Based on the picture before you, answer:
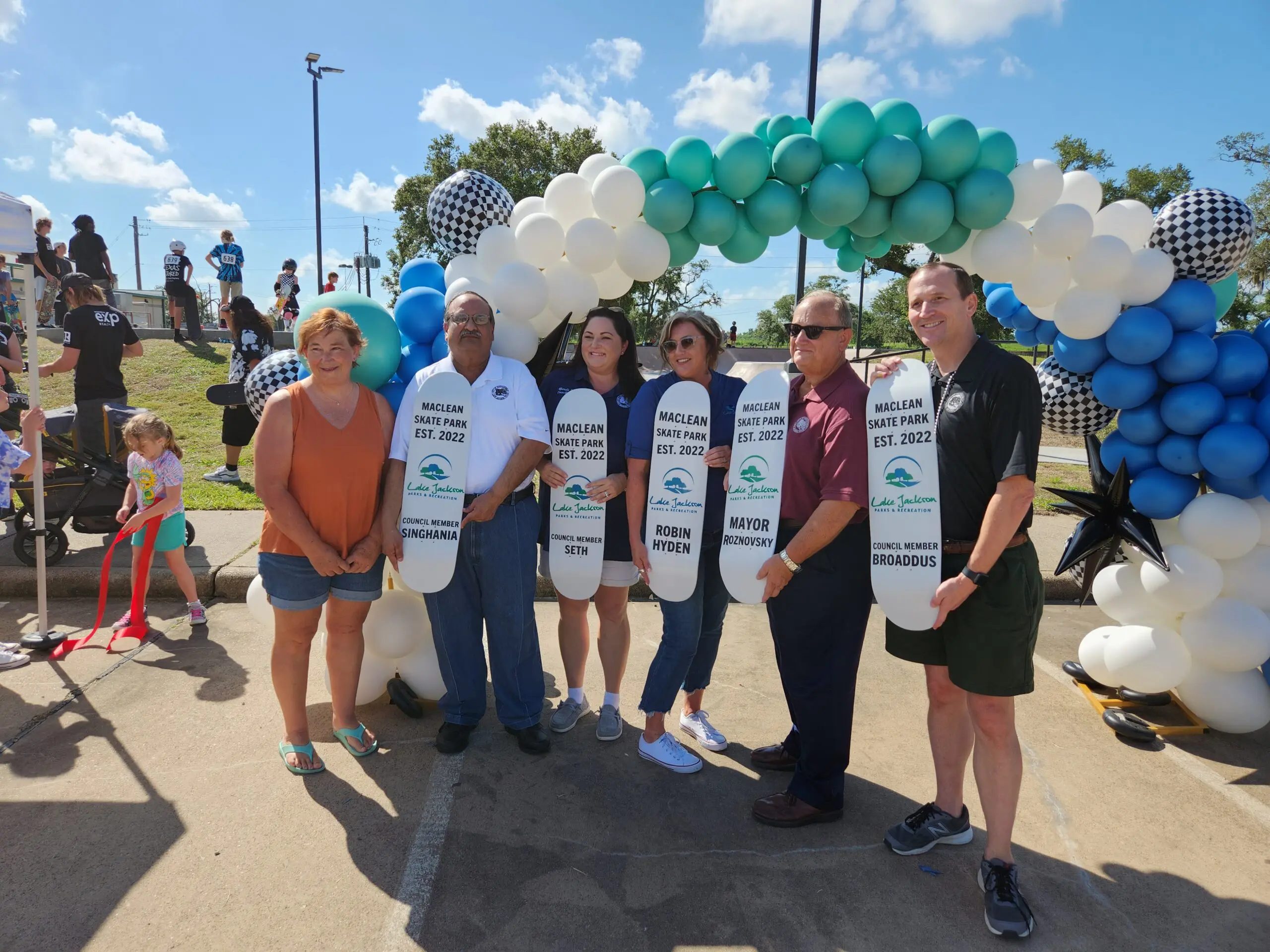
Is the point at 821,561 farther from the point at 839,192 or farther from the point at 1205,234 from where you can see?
the point at 1205,234

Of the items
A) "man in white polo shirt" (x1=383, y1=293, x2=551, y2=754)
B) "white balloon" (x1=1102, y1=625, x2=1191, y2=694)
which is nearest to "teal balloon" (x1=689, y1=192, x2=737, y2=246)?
"man in white polo shirt" (x1=383, y1=293, x2=551, y2=754)

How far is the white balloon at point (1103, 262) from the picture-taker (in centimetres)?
334

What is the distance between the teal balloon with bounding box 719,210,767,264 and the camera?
363 cm

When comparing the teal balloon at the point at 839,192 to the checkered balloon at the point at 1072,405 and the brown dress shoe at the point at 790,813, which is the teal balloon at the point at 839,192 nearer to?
the checkered balloon at the point at 1072,405

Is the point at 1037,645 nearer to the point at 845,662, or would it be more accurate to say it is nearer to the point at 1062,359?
the point at 1062,359

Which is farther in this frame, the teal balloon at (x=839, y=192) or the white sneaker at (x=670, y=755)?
the teal balloon at (x=839, y=192)

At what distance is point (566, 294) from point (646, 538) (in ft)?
4.37

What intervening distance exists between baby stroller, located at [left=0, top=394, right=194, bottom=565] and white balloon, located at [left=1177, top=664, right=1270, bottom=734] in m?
6.15

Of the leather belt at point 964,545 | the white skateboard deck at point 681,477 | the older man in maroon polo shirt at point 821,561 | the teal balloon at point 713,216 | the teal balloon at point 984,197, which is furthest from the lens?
the teal balloon at point 713,216

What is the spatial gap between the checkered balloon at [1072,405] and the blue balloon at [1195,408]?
40 centimetres

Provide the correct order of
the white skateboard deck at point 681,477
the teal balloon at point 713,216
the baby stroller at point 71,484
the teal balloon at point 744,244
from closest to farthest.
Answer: the white skateboard deck at point 681,477 → the teal balloon at point 713,216 → the teal balloon at point 744,244 → the baby stroller at point 71,484

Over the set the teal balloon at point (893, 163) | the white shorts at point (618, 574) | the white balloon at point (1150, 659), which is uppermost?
the teal balloon at point (893, 163)

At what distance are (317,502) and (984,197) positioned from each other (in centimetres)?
323

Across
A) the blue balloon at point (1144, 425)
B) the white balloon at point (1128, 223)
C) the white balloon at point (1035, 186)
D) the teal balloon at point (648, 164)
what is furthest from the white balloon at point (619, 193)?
the blue balloon at point (1144, 425)
